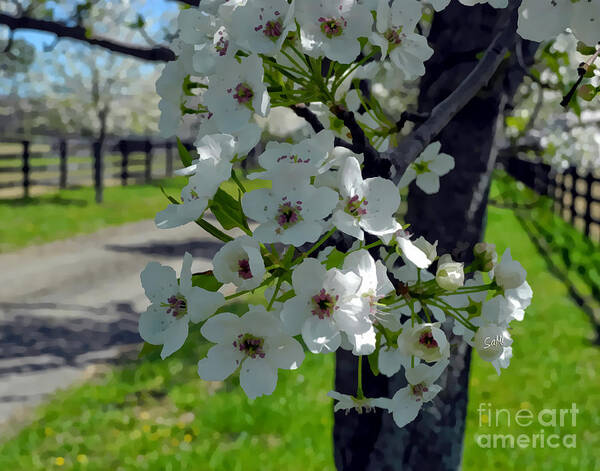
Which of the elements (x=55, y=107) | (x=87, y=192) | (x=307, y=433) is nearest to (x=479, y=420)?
(x=307, y=433)

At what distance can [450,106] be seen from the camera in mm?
1690

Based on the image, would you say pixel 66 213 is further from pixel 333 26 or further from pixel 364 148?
pixel 333 26

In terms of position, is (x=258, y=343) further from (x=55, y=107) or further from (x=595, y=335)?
(x=55, y=107)

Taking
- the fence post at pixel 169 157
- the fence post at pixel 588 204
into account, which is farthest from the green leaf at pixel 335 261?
the fence post at pixel 169 157

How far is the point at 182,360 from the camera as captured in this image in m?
6.40

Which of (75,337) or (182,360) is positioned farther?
(75,337)

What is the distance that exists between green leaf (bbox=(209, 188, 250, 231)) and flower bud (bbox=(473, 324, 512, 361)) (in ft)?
1.63

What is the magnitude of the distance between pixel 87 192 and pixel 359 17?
20.7 metres

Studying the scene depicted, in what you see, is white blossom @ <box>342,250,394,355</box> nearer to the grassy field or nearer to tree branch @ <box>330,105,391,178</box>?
tree branch @ <box>330,105,391,178</box>

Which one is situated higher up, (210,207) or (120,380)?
(210,207)

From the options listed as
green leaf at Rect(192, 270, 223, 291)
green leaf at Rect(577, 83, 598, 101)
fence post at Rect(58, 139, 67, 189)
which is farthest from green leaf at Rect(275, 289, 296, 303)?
fence post at Rect(58, 139, 67, 189)

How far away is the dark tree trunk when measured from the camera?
264 centimetres

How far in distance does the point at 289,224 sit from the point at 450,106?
79 centimetres

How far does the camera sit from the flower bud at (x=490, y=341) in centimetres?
126
